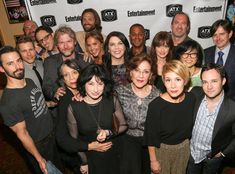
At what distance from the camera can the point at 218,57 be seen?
12.6ft

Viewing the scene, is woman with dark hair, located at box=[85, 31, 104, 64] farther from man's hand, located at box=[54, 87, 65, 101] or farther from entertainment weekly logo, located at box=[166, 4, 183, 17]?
entertainment weekly logo, located at box=[166, 4, 183, 17]

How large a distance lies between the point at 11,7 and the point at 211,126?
528 cm

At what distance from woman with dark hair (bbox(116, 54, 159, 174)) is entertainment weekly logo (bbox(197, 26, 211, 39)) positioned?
2.79 m

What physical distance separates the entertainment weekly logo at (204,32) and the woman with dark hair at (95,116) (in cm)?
338

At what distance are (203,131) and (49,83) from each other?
2162 mm

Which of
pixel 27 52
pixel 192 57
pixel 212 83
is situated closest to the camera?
pixel 212 83

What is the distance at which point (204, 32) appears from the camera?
5.31 metres

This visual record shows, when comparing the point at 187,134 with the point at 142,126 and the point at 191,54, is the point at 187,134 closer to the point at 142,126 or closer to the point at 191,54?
the point at 142,126

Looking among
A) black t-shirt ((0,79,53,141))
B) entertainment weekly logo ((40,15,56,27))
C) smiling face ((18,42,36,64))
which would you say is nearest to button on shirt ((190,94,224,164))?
black t-shirt ((0,79,53,141))

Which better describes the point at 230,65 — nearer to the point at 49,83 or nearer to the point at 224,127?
the point at 224,127

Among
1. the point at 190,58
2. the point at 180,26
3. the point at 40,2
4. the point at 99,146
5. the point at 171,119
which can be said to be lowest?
the point at 99,146

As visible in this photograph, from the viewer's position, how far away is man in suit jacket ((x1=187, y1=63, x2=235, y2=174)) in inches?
99.9

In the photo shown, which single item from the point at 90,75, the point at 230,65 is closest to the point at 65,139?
the point at 90,75

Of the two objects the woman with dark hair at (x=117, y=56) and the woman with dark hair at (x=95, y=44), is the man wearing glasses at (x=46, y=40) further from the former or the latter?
the woman with dark hair at (x=117, y=56)
